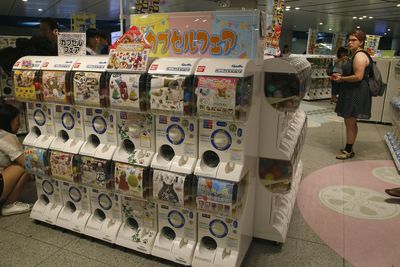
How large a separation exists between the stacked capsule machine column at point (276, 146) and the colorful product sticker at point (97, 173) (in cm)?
109

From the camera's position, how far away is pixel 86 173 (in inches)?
92.4

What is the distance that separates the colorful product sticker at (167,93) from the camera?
6.32ft

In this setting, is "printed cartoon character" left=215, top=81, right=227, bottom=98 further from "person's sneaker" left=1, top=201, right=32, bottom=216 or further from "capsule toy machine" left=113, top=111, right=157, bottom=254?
"person's sneaker" left=1, top=201, right=32, bottom=216

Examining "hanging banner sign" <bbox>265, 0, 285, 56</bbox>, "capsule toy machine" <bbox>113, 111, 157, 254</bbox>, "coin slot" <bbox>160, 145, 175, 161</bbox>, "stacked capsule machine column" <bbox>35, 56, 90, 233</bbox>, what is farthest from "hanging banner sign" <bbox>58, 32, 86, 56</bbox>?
"hanging banner sign" <bbox>265, 0, 285, 56</bbox>

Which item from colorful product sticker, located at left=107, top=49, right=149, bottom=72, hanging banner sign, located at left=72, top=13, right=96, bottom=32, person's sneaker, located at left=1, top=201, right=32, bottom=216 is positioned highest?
hanging banner sign, located at left=72, top=13, right=96, bottom=32

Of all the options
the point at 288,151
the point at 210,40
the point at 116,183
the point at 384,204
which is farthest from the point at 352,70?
the point at 116,183

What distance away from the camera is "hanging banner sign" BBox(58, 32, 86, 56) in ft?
8.31

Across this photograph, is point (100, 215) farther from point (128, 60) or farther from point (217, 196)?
point (128, 60)

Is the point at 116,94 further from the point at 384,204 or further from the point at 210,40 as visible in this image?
the point at 384,204

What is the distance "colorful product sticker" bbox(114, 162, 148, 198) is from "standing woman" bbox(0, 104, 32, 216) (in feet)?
4.21

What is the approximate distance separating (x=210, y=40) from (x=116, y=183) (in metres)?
1.17

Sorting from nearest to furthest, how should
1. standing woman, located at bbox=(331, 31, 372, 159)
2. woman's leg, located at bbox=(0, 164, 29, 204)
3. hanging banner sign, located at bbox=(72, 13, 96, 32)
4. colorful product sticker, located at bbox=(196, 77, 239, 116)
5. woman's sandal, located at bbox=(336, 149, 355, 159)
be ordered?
colorful product sticker, located at bbox=(196, 77, 239, 116), woman's leg, located at bbox=(0, 164, 29, 204), standing woman, located at bbox=(331, 31, 372, 159), woman's sandal, located at bbox=(336, 149, 355, 159), hanging banner sign, located at bbox=(72, 13, 96, 32)

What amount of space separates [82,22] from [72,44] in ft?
22.2

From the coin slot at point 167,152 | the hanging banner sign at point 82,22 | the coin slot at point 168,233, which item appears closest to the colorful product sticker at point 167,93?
the coin slot at point 167,152
